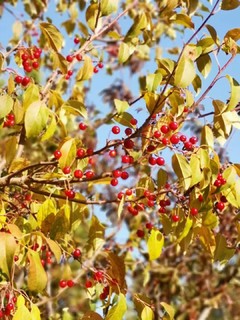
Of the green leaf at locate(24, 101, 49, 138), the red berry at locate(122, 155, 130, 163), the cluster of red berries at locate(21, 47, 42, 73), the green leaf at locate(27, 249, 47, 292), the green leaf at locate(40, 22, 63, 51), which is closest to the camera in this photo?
the green leaf at locate(27, 249, 47, 292)

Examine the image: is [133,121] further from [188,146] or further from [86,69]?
[86,69]

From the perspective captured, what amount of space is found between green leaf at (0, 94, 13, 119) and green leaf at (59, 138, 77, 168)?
0.24 meters

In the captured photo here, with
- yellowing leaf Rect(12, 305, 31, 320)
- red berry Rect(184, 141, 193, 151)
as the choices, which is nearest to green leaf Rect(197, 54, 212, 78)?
red berry Rect(184, 141, 193, 151)

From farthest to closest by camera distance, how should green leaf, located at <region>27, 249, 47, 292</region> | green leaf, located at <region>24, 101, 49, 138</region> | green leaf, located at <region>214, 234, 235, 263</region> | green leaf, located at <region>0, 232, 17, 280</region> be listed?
green leaf, located at <region>214, 234, 235, 263</region>
green leaf, located at <region>24, 101, 49, 138</region>
green leaf, located at <region>27, 249, 47, 292</region>
green leaf, located at <region>0, 232, 17, 280</region>

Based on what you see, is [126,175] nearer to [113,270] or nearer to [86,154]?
[86,154]

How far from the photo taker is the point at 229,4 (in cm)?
227

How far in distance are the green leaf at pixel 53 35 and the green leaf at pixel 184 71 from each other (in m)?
0.66

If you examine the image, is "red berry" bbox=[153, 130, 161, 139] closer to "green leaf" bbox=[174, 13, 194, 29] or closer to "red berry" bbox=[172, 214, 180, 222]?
"red berry" bbox=[172, 214, 180, 222]

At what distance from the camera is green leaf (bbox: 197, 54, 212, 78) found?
7.61 ft

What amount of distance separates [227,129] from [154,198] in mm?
408

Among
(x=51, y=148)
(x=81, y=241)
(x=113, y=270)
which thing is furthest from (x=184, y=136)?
(x=51, y=148)

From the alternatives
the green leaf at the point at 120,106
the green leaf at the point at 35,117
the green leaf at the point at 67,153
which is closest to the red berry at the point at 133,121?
the green leaf at the point at 120,106

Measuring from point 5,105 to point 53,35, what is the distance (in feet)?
1.77

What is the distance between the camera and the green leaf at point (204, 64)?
2318 millimetres
